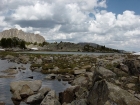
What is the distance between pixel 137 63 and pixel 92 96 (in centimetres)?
1091

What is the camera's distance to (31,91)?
24.4 m

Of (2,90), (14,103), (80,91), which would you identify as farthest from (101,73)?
(2,90)

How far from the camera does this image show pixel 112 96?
46.9 ft

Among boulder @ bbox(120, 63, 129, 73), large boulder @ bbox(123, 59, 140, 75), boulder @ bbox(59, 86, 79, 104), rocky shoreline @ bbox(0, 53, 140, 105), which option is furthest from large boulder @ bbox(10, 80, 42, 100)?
large boulder @ bbox(123, 59, 140, 75)

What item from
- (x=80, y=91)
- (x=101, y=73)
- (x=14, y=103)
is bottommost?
(x=14, y=103)

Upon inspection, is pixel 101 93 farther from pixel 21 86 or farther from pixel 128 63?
pixel 21 86

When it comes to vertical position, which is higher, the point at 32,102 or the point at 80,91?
the point at 80,91

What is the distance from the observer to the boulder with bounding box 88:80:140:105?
1407 centimetres

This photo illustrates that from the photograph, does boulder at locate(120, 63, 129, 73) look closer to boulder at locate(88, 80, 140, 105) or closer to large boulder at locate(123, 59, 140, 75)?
large boulder at locate(123, 59, 140, 75)

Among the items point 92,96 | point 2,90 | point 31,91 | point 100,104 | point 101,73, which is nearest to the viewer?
point 100,104

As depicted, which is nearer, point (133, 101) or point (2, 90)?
point (133, 101)

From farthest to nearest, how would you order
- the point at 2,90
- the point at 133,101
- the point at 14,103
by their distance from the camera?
the point at 2,90 → the point at 14,103 → the point at 133,101

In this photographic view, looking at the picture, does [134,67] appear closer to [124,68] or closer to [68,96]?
[124,68]

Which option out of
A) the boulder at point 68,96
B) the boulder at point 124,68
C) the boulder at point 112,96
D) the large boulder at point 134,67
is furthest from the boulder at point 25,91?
the large boulder at point 134,67
